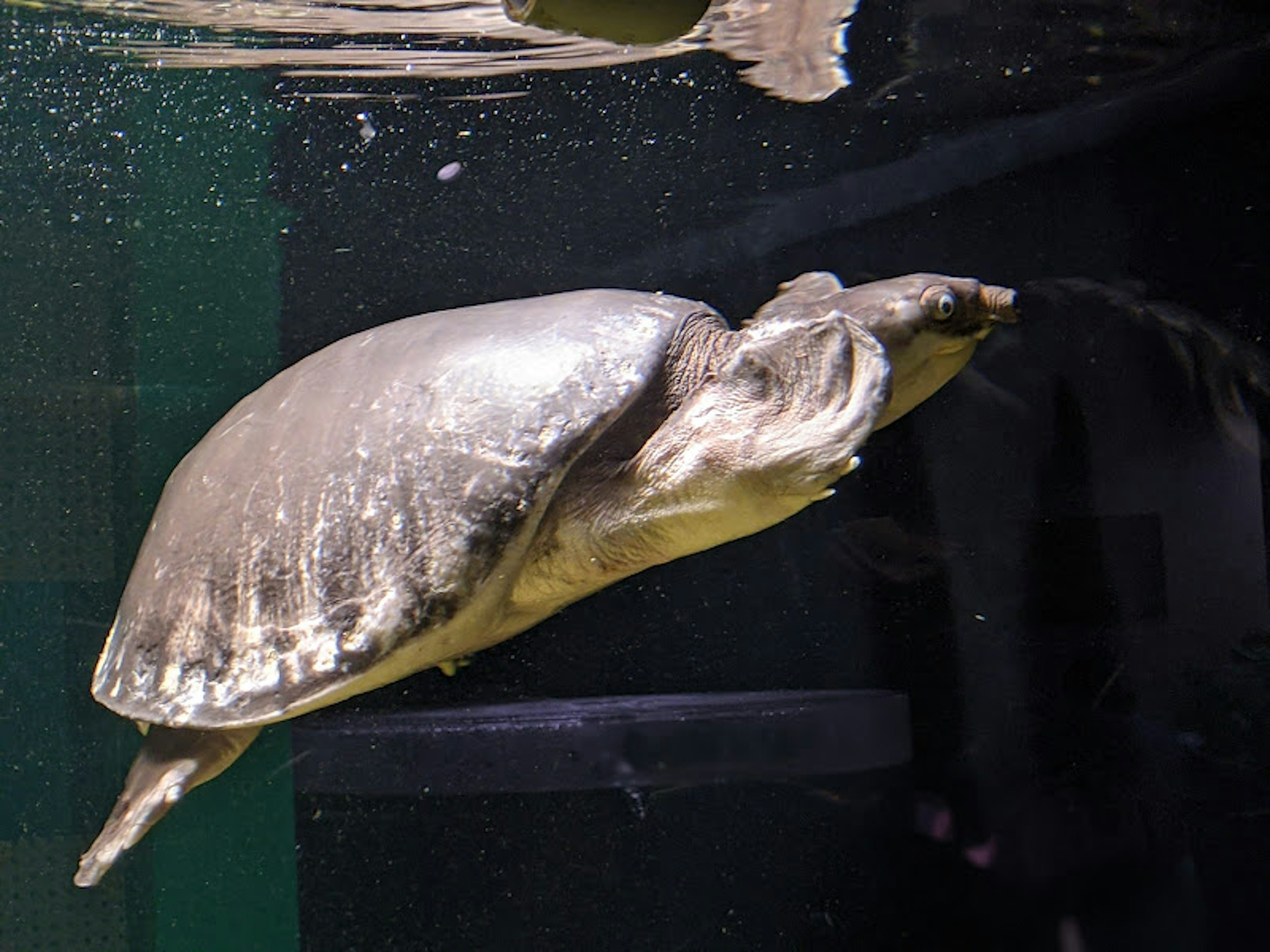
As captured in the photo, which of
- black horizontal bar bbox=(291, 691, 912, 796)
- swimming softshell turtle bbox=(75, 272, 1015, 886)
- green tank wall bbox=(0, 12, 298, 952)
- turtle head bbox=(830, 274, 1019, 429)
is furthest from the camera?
green tank wall bbox=(0, 12, 298, 952)

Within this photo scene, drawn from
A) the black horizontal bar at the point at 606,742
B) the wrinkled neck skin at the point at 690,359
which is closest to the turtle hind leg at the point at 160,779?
the black horizontal bar at the point at 606,742

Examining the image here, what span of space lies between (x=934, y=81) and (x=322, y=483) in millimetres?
1449

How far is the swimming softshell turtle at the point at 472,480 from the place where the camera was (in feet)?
3.85

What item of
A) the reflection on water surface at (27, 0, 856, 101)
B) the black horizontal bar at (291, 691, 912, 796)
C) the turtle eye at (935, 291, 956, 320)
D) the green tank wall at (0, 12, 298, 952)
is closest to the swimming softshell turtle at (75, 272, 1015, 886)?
the turtle eye at (935, 291, 956, 320)

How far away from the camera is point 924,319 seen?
51.8 inches

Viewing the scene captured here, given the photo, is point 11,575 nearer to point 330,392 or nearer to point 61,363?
point 61,363

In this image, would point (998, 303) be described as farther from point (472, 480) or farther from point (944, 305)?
point (472, 480)

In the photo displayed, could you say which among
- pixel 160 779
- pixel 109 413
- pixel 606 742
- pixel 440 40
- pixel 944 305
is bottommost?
pixel 606 742

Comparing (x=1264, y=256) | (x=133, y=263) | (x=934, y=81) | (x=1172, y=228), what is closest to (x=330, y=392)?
(x=133, y=263)

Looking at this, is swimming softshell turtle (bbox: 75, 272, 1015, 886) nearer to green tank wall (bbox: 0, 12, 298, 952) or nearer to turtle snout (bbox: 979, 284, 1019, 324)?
turtle snout (bbox: 979, 284, 1019, 324)

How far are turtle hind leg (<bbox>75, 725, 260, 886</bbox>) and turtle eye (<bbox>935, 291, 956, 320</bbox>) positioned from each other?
3.94ft

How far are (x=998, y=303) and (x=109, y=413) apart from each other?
1781 millimetres

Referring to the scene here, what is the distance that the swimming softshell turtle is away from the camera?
1.17 metres

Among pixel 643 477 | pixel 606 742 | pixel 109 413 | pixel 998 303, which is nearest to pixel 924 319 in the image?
pixel 998 303
